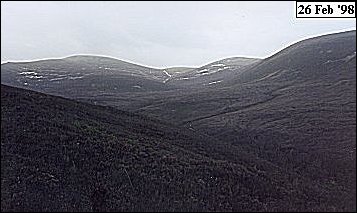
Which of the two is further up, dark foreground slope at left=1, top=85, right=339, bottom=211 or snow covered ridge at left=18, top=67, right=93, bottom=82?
snow covered ridge at left=18, top=67, right=93, bottom=82

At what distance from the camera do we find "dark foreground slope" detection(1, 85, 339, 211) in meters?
26.1

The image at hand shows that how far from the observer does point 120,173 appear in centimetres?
3020

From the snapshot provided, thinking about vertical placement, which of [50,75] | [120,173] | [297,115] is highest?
[50,75]

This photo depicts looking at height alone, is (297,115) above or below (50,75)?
below

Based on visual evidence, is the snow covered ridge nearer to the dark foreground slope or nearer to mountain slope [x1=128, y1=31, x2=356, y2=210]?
mountain slope [x1=128, y1=31, x2=356, y2=210]

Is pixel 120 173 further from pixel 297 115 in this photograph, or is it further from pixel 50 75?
pixel 50 75

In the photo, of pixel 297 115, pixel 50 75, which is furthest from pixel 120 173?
pixel 50 75

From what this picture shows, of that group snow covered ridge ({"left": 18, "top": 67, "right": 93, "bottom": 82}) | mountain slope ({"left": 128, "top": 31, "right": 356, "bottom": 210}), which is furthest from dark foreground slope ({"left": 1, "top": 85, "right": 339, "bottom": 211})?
snow covered ridge ({"left": 18, "top": 67, "right": 93, "bottom": 82})

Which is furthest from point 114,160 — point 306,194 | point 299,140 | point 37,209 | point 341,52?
point 341,52

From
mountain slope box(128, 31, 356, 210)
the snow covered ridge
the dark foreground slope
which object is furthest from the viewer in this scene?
the snow covered ridge

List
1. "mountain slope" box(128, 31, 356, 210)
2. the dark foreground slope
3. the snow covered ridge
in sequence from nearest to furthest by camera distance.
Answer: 1. the dark foreground slope
2. "mountain slope" box(128, 31, 356, 210)
3. the snow covered ridge

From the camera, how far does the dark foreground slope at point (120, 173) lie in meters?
26.1

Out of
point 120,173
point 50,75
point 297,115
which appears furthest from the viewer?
point 50,75

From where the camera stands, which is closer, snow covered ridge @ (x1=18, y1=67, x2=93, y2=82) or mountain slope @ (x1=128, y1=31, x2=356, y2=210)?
mountain slope @ (x1=128, y1=31, x2=356, y2=210)
